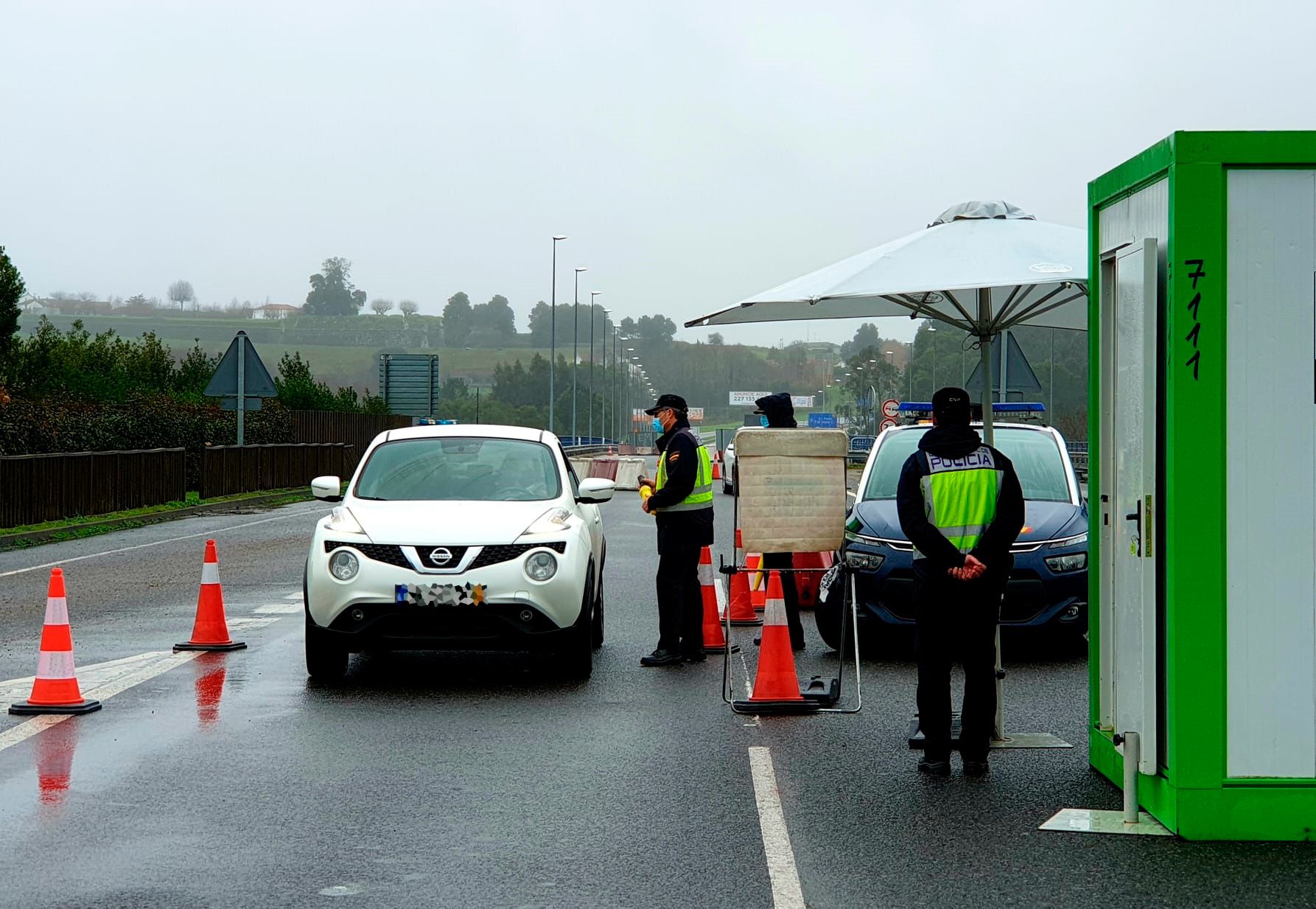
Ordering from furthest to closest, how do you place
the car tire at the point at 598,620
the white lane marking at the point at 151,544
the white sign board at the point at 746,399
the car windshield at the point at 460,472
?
the white sign board at the point at 746,399 → the white lane marking at the point at 151,544 → the car tire at the point at 598,620 → the car windshield at the point at 460,472

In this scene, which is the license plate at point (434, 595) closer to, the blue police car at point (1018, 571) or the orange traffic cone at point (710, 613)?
the orange traffic cone at point (710, 613)

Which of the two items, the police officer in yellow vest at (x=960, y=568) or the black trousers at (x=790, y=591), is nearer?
the police officer in yellow vest at (x=960, y=568)

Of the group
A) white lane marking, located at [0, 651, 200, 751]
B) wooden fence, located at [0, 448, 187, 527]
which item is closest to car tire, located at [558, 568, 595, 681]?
white lane marking, located at [0, 651, 200, 751]

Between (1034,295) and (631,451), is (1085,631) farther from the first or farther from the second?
(631,451)

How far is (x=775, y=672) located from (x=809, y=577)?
195 inches

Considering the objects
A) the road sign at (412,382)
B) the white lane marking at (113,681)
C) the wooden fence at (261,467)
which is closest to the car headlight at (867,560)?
the white lane marking at (113,681)

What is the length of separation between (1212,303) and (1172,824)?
1996 mm

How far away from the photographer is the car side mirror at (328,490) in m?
11.0

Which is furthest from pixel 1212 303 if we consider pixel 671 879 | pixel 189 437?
pixel 189 437

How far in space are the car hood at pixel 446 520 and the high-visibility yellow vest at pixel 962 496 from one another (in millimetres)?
3154

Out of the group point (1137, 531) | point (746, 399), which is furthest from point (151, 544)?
point (746, 399)

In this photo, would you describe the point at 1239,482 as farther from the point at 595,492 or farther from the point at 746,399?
the point at 746,399

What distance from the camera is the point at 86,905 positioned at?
5414 mm

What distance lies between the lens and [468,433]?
39.1ft
